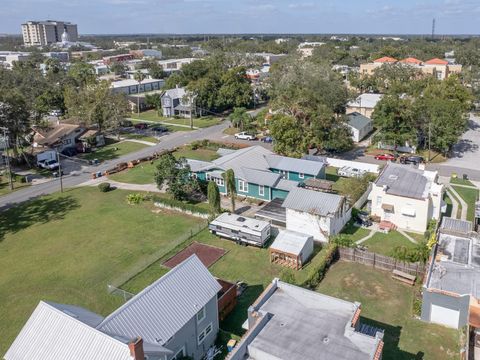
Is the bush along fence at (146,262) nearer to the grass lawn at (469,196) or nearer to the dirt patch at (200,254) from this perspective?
the dirt patch at (200,254)

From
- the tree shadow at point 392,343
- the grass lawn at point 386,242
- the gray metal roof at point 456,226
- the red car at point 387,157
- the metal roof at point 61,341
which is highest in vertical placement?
the metal roof at point 61,341

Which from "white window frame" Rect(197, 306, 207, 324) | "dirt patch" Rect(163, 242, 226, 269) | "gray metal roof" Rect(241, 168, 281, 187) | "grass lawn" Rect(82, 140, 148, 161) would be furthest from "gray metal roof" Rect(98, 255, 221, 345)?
"grass lawn" Rect(82, 140, 148, 161)

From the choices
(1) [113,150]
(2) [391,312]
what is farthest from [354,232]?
(1) [113,150]

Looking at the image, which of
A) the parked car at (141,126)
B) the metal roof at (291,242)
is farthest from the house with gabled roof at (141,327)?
the parked car at (141,126)

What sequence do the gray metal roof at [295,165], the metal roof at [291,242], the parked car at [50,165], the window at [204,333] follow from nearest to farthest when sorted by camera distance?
the window at [204,333] → the metal roof at [291,242] → the gray metal roof at [295,165] → the parked car at [50,165]

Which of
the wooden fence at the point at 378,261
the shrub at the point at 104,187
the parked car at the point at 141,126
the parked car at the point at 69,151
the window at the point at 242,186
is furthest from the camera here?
the parked car at the point at 141,126

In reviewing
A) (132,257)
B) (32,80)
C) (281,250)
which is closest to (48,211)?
(132,257)
